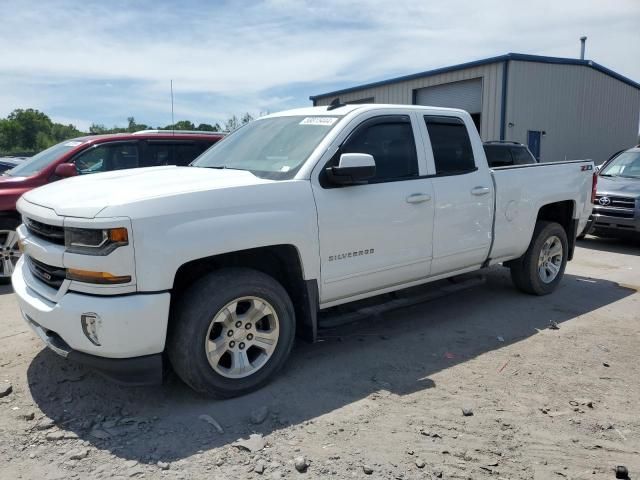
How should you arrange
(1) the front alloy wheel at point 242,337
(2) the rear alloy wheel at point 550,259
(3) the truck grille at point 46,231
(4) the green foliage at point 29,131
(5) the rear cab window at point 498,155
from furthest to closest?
(4) the green foliage at point 29,131
(5) the rear cab window at point 498,155
(2) the rear alloy wheel at point 550,259
(1) the front alloy wheel at point 242,337
(3) the truck grille at point 46,231

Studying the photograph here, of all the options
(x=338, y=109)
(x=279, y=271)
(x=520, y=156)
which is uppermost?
(x=338, y=109)

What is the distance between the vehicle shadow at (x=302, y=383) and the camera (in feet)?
10.7

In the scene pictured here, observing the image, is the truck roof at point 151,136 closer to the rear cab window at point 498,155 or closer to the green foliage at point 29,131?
the rear cab window at point 498,155

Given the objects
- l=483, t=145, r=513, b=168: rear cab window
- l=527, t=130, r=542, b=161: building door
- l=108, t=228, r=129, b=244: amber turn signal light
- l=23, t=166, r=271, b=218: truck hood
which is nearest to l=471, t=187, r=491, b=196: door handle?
l=23, t=166, r=271, b=218: truck hood

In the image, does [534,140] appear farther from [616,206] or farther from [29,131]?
[29,131]

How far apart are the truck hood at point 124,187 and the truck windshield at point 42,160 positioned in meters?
3.08

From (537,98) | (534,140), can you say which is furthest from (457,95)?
(534,140)

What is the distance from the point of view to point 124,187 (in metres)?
3.50

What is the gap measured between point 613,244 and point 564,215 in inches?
181

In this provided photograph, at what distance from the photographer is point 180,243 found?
320 cm

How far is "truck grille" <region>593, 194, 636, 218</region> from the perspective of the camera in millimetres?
9234

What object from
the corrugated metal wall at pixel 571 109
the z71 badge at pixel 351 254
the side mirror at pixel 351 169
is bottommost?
the z71 badge at pixel 351 254

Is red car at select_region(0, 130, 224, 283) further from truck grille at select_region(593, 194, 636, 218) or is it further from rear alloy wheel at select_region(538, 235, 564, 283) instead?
truck grille at select_region(593, 194, 636, 218)

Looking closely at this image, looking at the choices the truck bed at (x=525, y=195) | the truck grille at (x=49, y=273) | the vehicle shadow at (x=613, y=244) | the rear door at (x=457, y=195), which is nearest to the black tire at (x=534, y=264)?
the truck bed at (x=525, y=195)
